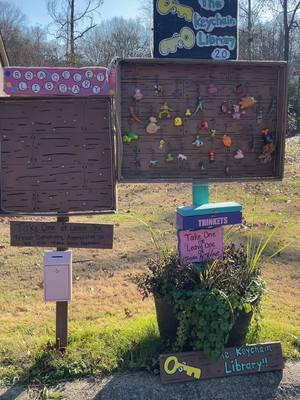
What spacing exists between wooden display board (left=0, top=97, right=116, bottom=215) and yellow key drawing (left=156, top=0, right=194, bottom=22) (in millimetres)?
658

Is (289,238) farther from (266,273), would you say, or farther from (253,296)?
(253,296)

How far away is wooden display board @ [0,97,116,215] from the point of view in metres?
3.11

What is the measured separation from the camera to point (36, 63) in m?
31.4

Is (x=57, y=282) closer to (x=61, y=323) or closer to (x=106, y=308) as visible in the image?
(x=61, y=323)

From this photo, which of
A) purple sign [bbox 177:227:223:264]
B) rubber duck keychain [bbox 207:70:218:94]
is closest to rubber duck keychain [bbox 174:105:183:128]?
rubber duck keychain [bbox 207:70:218:94]

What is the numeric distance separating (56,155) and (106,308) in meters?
1.65

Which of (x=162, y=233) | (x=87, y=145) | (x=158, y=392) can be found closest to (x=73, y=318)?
(x=158, y=392)

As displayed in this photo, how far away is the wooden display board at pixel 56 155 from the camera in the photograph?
3.11 m

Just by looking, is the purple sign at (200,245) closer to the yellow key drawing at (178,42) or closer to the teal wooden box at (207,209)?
the teal wooden box at (207,209)

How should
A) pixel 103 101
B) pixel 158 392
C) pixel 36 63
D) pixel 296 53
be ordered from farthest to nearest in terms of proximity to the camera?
pixel 296 53, pixel 36 63, pixel 103 101, pixel 158 392

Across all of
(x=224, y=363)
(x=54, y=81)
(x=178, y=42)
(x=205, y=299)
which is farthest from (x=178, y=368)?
(x=178, y=42)

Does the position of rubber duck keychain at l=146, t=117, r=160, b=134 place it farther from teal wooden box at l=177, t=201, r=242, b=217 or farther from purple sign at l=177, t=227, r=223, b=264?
purple sign at l=177, t=227, r=223, b=264

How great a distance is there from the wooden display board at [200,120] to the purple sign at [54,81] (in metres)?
0.16

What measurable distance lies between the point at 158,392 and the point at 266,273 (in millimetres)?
2494
